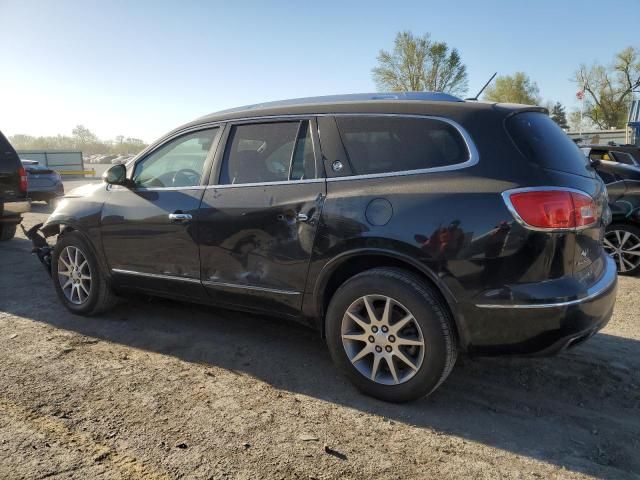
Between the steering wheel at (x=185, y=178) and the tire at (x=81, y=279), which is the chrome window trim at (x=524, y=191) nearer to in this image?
the steering wheel at (x=185, y=178)

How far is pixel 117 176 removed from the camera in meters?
4.21

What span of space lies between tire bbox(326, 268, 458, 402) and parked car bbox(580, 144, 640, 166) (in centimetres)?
581

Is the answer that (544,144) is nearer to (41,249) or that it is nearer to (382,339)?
(382,339)

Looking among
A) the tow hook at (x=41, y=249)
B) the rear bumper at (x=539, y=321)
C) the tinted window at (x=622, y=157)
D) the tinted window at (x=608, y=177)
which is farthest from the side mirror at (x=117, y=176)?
the tinted window at (x=622, y=157)

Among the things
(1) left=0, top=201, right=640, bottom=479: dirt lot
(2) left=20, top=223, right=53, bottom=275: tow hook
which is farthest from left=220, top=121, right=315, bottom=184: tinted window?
(2) left=20, top=223, right=53, bottom=275: tow hook

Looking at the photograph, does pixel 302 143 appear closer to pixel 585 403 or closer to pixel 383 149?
pixel 383 149

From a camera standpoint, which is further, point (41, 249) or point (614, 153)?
point (614, 153)

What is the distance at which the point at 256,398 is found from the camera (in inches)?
125

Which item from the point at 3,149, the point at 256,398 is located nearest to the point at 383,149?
the point at 256,398

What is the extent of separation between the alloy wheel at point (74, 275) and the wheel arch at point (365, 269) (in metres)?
2.39

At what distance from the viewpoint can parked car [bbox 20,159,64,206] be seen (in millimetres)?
12141

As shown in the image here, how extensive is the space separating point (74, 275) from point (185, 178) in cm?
156

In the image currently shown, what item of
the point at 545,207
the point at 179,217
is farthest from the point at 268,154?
the point at 545,207

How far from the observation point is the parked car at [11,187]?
7.43m
